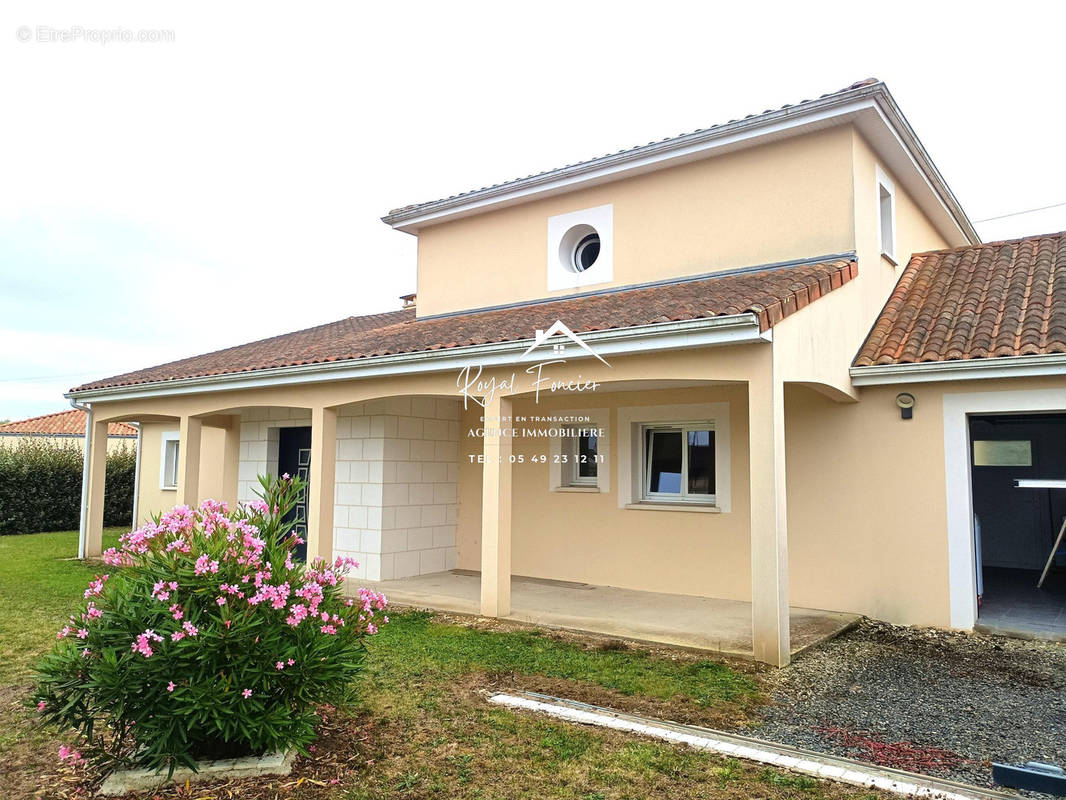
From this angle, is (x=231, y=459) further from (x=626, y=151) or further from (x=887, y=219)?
(x=887, y=219)

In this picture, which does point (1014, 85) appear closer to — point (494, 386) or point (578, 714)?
point (494, 386)

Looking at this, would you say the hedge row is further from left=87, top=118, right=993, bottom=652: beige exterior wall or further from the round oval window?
the round oval window

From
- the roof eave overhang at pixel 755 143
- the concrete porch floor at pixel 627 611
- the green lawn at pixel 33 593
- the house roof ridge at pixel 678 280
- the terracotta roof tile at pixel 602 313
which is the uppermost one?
the roof eave overhang at pixel 755 143

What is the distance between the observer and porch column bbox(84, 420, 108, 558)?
46.1 ft

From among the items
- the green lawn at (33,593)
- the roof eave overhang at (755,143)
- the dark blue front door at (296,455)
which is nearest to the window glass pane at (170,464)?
the green lawn at (33,593)

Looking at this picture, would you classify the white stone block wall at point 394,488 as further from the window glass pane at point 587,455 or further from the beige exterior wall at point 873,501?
the beige exterior wall at point 873,501

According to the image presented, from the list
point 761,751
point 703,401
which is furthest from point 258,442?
point 761,751

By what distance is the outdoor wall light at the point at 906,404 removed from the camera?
8250 mm

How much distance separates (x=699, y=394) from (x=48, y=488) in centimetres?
1889

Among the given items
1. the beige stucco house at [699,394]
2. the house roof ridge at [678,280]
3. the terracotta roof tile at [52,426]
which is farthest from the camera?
the terracotta roof tile at [52,426]

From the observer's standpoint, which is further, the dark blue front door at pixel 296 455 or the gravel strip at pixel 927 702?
the dark blue front door at pixel 296 455

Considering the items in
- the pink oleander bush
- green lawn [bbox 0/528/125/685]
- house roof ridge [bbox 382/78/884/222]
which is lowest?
green lawn [bbox 0/528/125/685]

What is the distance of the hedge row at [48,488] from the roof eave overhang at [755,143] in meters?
13.6

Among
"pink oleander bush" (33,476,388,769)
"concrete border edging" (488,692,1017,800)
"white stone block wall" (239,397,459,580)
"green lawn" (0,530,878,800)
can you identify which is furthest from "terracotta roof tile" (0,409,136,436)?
"concrete border edging" (488,692,1017,800)
